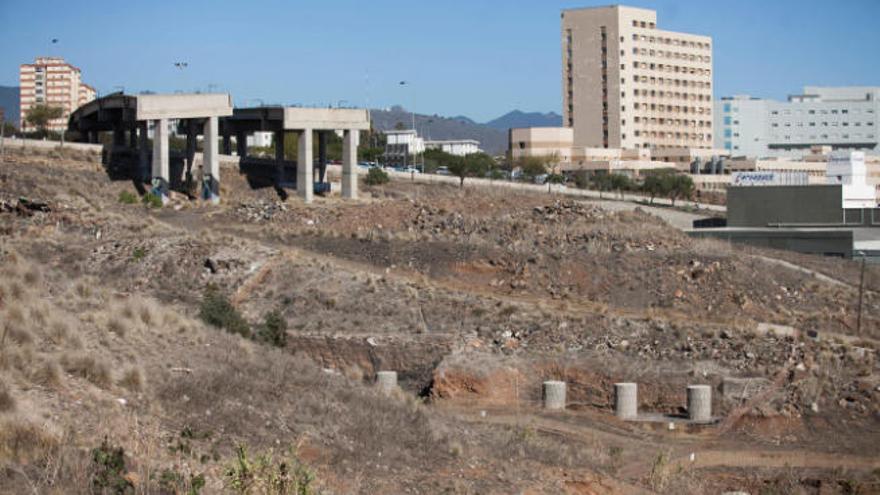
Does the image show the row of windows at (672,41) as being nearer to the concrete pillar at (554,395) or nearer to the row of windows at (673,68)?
the row of windows at (673,68)

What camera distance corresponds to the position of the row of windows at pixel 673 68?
425 ft

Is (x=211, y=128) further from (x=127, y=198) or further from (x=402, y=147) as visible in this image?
(x=402, y=147)

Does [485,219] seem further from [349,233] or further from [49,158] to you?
[49,158]

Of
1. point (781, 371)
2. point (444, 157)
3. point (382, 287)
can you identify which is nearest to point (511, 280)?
point (382, 287)

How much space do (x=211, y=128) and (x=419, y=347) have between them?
28.9m

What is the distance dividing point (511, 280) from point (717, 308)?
6800mm

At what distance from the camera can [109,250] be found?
39375mm

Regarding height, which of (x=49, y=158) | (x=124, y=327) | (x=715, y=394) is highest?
(x=49, y=158)

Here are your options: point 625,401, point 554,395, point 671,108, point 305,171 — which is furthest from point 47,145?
point 671,108

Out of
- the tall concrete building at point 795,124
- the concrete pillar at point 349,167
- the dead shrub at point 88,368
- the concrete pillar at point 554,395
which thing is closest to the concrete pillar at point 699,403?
the concrete pillar at point 554,395

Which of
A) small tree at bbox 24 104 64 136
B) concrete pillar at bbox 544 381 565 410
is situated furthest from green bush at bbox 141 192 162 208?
small tree at bbox 24 104 64 136

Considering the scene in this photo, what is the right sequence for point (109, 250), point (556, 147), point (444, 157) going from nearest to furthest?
point (109, 250), point (444, 157), point (556, 147)

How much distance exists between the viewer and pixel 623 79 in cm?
12788

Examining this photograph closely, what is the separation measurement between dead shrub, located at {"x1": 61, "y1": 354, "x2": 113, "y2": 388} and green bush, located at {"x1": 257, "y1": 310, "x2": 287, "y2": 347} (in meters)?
13.1
